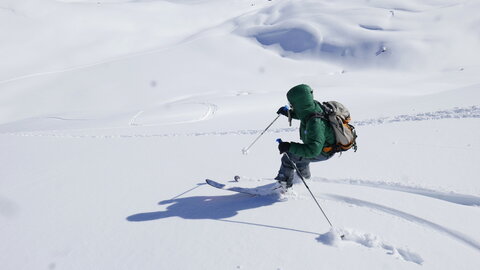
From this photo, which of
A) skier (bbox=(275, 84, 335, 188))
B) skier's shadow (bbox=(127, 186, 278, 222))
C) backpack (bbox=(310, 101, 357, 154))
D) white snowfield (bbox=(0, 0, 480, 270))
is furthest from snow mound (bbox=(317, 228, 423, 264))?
skier's shadow (bbox=(127, 186, 278, 222))

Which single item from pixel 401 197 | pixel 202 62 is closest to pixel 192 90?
pixel 202 62

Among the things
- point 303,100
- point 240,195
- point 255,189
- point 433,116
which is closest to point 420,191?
point 303,100

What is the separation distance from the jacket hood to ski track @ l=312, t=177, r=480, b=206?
1548mm

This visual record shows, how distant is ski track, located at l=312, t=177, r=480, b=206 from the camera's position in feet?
14.3

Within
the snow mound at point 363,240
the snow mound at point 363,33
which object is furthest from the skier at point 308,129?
the snow mound at point 363,33

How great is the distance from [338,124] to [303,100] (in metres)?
A: 0.51

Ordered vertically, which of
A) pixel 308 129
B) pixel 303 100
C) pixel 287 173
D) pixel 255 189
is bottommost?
pixel 255 189

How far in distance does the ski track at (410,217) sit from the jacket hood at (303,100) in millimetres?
1301

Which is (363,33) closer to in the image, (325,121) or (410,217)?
(325,121)

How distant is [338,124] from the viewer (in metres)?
4.18

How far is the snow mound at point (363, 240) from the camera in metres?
3.35

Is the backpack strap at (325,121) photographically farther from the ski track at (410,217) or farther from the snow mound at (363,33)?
the snow mound at (363,33)

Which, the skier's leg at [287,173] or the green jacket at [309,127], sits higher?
the green jacket at [309,127]

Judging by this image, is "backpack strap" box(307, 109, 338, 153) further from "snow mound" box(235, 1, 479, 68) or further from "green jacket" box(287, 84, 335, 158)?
"snow mound" box(235, 1, 479, 68)
